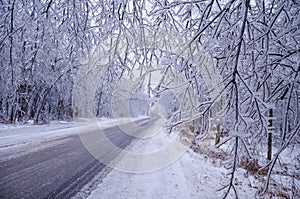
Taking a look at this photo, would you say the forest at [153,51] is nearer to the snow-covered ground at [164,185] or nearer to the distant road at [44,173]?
the snow-covered ground at [164,185]

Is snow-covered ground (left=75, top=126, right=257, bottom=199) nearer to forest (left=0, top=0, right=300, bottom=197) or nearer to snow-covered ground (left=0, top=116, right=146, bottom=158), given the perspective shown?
forest (left=0, top=0, right=300, bottom=197)

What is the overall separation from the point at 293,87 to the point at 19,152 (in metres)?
7.88

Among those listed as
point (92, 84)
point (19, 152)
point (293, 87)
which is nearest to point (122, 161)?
point (19, 152)

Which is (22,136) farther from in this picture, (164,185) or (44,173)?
(164,185)

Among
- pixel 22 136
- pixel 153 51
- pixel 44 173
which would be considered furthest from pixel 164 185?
pixel 22 136

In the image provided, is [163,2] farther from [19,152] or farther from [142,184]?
[19,152]

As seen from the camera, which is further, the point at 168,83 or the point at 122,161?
the point at 122,161

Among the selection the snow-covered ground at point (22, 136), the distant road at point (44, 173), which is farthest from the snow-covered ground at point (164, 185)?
the snow-covered ground at point (22, 136)

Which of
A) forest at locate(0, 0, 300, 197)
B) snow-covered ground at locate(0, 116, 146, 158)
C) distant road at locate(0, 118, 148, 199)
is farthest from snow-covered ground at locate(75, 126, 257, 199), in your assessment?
snow-covered ground at locate(0, 116, 146, 158)

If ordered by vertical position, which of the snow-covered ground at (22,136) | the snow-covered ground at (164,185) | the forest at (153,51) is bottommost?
the snow-covered ground at (164,185)

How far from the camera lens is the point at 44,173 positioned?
5.27 meters

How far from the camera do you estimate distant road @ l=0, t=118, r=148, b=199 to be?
13.5 ft

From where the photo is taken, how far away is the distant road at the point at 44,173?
4.12 meters

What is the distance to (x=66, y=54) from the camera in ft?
7.18
